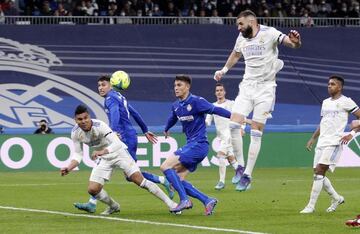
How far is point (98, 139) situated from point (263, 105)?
3.66 metres

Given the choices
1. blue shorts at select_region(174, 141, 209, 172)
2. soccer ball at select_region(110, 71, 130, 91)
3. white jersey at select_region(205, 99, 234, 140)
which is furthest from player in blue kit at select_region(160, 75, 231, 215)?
white jersey at select_region(205, 99, 234, 140)

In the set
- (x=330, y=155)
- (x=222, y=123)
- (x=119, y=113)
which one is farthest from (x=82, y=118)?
(x=222, y=123)

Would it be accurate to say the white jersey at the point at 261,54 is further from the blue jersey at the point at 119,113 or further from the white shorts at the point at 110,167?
the white shorts at the point at 110,167

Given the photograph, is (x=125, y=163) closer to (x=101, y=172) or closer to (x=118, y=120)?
(x=101, y=172)

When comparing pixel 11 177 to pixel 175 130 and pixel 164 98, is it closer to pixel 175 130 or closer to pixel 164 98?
pixel 175 130

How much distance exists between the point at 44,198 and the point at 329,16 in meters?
22.5

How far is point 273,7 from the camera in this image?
128 feet

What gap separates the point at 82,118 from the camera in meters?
15.2

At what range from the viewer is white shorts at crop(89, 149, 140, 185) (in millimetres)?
15711

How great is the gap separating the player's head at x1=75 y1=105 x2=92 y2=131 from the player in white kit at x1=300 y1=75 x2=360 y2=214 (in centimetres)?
363

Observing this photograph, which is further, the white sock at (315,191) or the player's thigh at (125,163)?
the white sock at (315,191)

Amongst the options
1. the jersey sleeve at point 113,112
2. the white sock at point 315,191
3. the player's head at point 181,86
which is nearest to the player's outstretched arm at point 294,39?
the player's head at point 181,86

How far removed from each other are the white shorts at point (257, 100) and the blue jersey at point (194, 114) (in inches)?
70.4

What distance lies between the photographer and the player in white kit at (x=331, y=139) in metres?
16.3
